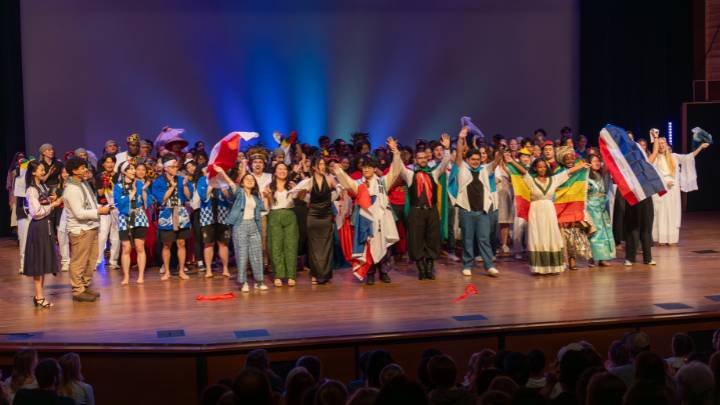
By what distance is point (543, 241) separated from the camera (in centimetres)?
1008

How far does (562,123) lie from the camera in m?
15.9

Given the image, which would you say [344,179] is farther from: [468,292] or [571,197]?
[571,197]

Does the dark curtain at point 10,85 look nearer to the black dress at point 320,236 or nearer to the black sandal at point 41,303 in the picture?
the black sandal at point 41,303

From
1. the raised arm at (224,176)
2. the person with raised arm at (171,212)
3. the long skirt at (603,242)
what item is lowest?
the long skirt at (603,242)

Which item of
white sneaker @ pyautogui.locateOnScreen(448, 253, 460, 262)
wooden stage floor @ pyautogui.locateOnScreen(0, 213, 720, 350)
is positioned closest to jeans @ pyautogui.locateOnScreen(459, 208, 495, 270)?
wooden stage floor @ pyautogui.locateOnScreen(0, 213, 720, 350)

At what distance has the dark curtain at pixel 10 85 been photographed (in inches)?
538

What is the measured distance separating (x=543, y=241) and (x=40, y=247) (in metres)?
4.89

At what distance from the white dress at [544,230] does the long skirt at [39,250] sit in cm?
469

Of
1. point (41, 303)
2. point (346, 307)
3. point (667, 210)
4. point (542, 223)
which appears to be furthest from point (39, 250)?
point (667, 210)

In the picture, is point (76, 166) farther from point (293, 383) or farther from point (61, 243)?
point (293, 383)

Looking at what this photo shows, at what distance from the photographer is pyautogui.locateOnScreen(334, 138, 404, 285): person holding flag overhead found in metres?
9.76

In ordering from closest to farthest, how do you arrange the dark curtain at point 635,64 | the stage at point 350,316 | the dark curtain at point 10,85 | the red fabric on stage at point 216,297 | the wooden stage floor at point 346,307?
1. the stage at point 350,316
2. the wooden stage floor at point 346,307
3. the red fabric on stage at point 216,297
4. the dark curtain at point 10,85
5. the dark curtain at point 635,64

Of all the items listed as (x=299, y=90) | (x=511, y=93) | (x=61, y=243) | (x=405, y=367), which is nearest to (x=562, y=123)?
(x=511, y=93)

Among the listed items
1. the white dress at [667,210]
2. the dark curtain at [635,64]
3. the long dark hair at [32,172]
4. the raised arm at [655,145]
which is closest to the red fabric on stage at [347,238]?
the long dark hair at [32,172]
